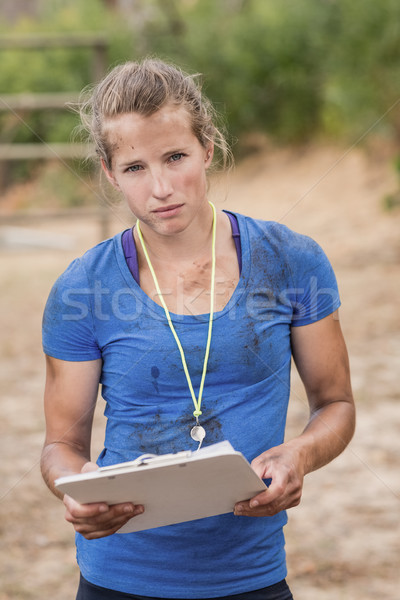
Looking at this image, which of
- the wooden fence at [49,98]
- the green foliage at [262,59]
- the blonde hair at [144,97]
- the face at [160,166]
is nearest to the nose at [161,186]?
the face at [160,166]

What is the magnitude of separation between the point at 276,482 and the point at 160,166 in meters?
0.58

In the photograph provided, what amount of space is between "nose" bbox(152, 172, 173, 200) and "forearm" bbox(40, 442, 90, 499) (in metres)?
0.51

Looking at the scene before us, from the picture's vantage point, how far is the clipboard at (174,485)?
119 centimetres

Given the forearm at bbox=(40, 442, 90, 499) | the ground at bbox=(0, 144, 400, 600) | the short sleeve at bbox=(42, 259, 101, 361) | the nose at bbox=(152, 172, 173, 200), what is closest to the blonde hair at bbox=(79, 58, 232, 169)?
the nose at bbox=(152, 172, 173, 200)

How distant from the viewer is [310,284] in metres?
1.49

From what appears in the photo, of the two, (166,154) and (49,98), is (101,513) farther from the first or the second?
(49,98)

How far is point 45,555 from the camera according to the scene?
9.93 ft

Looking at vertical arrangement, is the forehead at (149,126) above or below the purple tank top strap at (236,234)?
above

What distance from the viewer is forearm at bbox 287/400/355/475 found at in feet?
4.75

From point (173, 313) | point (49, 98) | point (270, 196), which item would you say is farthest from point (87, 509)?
point (270, 196)

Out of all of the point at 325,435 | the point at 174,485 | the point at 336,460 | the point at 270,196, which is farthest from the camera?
the point at 270,196

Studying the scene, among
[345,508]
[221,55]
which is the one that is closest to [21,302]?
[345,508]

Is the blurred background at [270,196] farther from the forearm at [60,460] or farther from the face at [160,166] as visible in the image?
the forearm at [60,460]

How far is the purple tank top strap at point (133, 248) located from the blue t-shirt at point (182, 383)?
24mm
